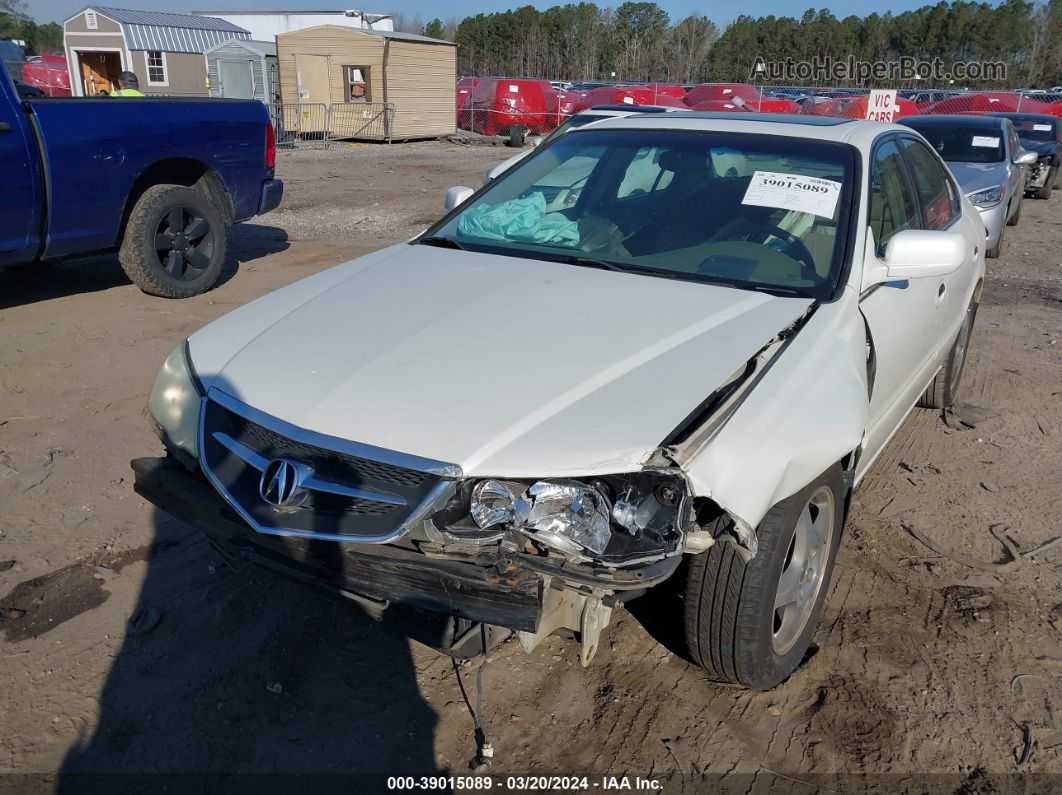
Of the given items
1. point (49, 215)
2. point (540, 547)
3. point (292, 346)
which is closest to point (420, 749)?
point (540, 547)

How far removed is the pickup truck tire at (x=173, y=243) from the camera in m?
6.89

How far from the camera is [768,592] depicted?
2469 mm

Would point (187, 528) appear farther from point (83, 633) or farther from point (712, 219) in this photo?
point (712, 219)

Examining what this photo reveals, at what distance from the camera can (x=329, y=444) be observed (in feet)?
7.53

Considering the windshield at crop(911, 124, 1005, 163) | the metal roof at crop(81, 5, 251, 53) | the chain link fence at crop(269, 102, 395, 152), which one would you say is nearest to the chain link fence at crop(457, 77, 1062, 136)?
the chain link fence at crop(269, 102, 395, 152)

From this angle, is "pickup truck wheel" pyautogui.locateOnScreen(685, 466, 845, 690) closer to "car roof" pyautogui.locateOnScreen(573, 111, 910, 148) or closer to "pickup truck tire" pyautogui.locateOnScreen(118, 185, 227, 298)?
"car roof" pyautogui.locateOnScreen(573, 111, 910, 148)

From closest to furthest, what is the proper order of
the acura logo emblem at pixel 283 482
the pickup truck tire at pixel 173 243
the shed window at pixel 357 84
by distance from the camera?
the acura logo emblem at pixel 283 482 → the pickup truck tire at pixel 173 243 → the shed window at pixel 357 84

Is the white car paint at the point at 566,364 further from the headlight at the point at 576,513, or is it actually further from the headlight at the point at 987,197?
the headlight at the point at 987,197

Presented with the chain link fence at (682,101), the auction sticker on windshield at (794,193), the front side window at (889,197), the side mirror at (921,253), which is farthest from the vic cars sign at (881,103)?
the side mirror at (921,253)

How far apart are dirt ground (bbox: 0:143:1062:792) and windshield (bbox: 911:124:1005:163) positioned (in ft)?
24.9

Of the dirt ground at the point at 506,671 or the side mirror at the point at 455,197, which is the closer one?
the dirt ground at the point at 506,671

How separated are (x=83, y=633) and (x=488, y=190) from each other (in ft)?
7.90

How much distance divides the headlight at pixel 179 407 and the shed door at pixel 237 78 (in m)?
21.6

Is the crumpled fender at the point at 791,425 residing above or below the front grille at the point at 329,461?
above
